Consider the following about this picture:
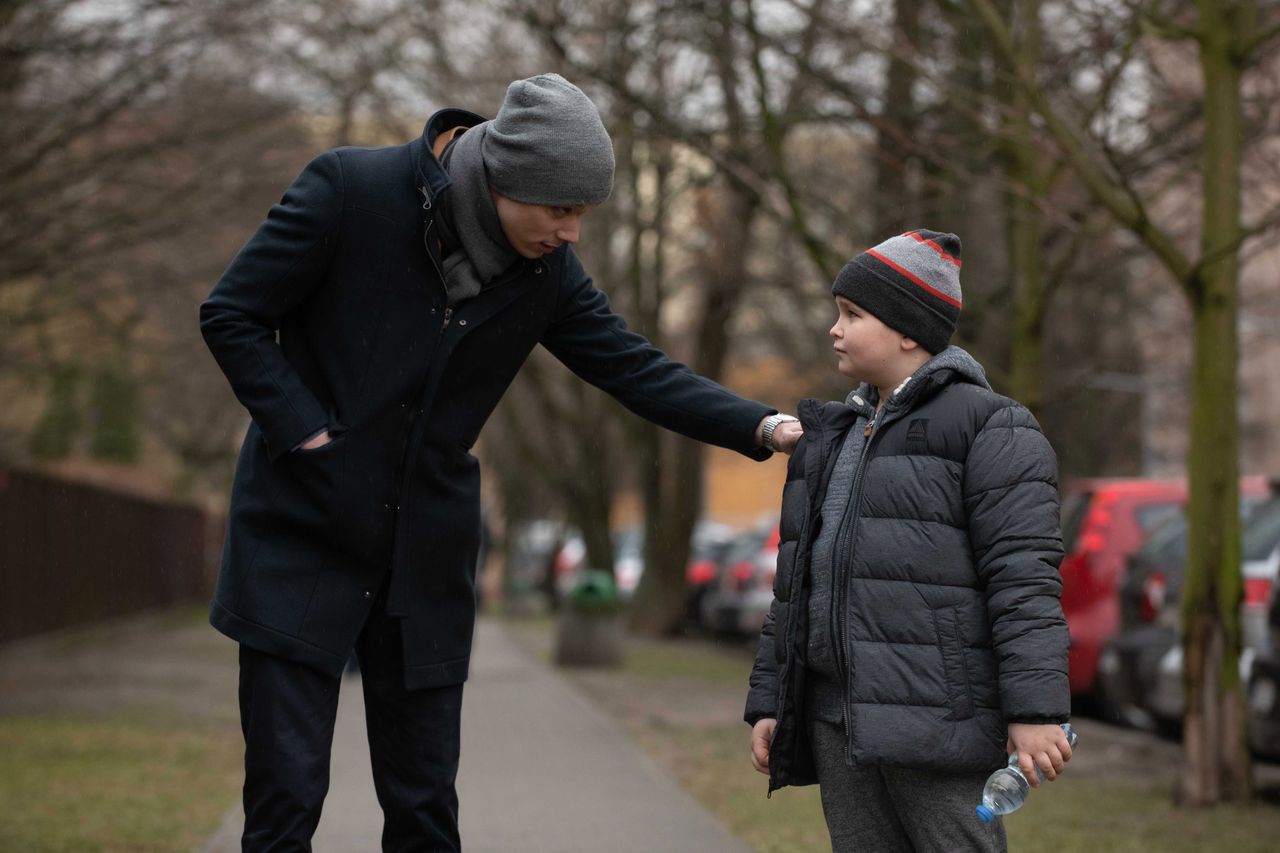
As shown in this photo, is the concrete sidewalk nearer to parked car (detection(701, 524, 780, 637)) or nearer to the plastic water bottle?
the plastic water bottle

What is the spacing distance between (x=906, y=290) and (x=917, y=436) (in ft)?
1.07

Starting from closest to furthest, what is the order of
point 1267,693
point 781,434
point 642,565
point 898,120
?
point 781,434 → point 1267,693 → point 898,120 → point 642,565

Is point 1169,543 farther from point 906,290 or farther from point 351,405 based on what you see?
point 351,405

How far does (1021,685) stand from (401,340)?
1.42 metres

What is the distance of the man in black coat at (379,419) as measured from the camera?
149 inches

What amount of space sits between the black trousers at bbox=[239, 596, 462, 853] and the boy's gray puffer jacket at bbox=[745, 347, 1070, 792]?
775mm

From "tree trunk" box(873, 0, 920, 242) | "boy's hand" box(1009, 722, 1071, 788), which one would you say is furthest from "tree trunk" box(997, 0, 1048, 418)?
"boy's hand" box(1009, 722, 1071, 788)

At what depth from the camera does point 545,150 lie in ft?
12.4

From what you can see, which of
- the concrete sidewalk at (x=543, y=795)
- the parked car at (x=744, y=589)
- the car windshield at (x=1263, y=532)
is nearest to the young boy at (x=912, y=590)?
the concrete sidewalk at (x=543, y=795)

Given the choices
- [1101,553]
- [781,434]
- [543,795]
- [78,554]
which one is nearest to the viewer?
[781,434]

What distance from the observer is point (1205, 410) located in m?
8.10

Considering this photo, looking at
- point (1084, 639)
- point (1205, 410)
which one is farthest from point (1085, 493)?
point (1205, 410)

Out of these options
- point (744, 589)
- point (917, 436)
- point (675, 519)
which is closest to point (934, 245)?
point (917, 436)

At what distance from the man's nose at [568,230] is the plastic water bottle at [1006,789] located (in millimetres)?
1363
